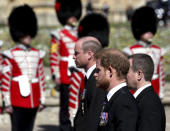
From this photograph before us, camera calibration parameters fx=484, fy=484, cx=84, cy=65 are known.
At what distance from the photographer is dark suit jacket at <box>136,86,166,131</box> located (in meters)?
3.75

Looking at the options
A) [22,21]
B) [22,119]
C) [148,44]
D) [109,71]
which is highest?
[22,21]

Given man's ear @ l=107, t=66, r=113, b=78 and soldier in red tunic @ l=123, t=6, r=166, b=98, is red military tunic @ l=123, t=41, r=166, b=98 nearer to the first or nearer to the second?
soldier in red tunic @ l=123, t=6, r=166, b=98

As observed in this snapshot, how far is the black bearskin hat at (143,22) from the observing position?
23.9ft

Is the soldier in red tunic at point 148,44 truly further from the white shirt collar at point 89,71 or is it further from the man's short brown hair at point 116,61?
the man's short brown hair at point 116,61

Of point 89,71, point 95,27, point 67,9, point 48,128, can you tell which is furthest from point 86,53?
point 48,128

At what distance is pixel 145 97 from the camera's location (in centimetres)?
396

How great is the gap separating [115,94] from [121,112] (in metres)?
0.17

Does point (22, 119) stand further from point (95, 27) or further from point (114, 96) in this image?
point (114, 96)

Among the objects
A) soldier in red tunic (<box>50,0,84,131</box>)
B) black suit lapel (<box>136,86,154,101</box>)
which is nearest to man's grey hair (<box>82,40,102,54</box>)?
black suit lapel (<box>136,86,154,101</box>)

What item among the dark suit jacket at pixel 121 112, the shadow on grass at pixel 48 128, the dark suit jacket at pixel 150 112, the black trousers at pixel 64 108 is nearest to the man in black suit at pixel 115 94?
the dark suit jacket at pixel 121 112

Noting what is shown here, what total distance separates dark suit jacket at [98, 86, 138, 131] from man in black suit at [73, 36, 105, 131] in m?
0.51

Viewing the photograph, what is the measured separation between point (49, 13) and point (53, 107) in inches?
655

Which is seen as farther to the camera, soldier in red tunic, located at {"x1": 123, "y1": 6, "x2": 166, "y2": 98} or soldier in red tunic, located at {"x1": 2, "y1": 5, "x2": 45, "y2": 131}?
soldier in red tunic, located at {"x1": 123, "y1": 6, "x2": 166, "y2": 98}

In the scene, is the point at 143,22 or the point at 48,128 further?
the point at 48,128
